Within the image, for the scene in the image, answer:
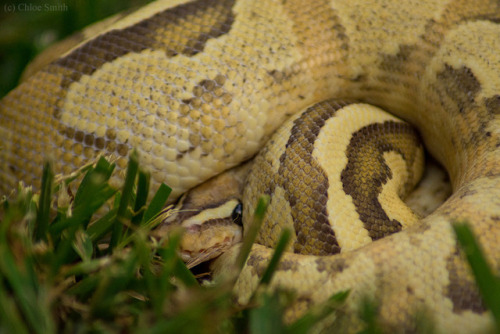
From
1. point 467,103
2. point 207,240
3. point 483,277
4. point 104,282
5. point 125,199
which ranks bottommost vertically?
point 207,240

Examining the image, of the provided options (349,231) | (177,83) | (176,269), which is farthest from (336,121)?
(176,269)

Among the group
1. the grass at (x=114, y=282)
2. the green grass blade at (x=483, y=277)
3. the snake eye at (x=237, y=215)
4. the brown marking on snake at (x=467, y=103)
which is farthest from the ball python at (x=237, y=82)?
the green grass blade at (x=483, y=277)

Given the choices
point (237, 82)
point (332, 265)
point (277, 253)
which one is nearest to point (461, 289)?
point (332, 265)

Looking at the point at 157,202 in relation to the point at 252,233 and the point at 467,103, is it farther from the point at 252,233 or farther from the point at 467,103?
Answer: the point at 467,103

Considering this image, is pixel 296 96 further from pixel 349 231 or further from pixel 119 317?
pixel 119 317

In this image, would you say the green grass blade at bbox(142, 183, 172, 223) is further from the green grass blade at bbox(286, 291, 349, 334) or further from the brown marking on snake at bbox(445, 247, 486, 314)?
the brown marking on snake at bbox(445, 247, 486, 314)

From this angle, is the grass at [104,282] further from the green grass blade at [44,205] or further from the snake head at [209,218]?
the snake head at [209,218]

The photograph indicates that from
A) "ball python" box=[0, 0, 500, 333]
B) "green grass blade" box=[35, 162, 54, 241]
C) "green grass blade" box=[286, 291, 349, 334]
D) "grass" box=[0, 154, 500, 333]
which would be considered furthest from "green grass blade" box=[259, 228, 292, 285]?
"green grass blade" box=[35, 162, 54, 241]
